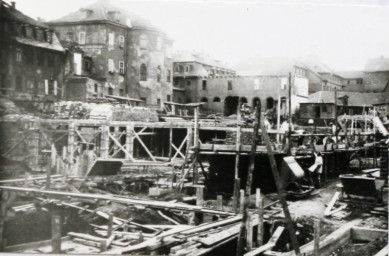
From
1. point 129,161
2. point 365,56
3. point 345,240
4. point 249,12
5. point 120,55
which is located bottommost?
point 345,240

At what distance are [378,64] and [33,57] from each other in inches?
194

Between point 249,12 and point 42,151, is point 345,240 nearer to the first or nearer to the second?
point 249,12

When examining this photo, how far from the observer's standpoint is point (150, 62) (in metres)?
13.5

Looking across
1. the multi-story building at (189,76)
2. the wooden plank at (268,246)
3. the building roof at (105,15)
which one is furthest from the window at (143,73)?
the wooden plank at (268,246)

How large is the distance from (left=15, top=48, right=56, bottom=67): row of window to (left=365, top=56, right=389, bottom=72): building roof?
4.33 m

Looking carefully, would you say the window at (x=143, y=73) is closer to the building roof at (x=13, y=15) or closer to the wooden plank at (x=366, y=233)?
the building roof at (x=13, y=15)

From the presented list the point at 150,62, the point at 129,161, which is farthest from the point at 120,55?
the point at 129,161

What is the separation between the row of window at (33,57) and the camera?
16.8 feet

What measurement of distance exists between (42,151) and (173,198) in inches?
134

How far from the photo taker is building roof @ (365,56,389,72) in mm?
4876

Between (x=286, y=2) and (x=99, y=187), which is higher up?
(x=286, y=2)

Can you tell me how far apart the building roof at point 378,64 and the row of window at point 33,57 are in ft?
14.2

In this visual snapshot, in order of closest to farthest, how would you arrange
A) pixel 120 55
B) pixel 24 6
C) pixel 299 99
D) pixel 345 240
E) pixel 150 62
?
pixel 24 6
pixel 345 240
pixel 120 55
pixel 150 62
pixel 299 99

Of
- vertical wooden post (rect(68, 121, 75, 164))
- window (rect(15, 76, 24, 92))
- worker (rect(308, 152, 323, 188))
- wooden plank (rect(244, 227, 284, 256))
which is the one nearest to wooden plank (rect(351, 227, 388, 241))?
wooden plank (rect(244, 227, 284, 256))
